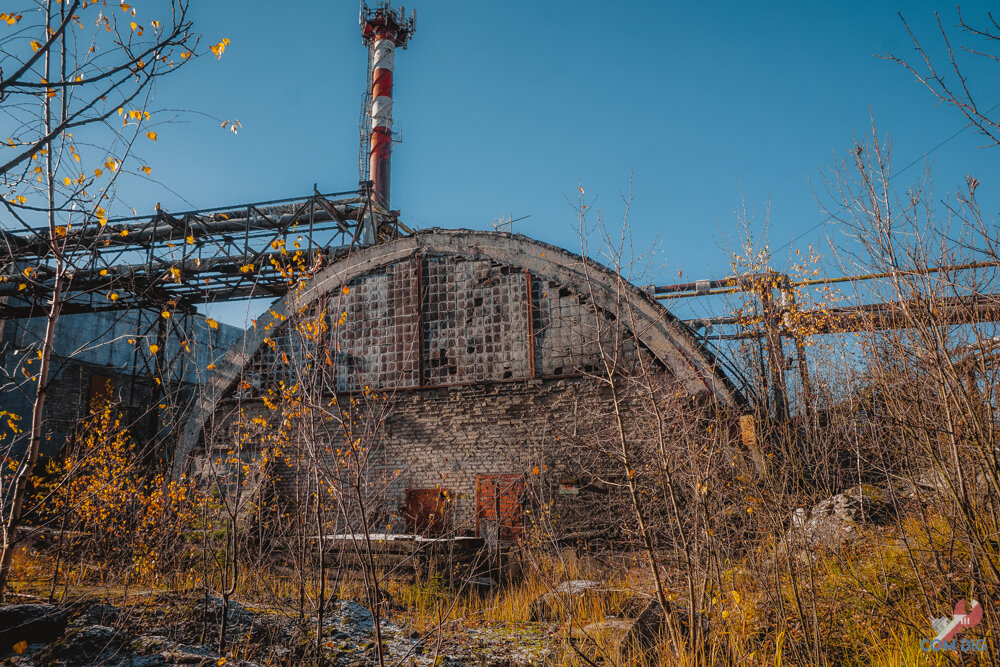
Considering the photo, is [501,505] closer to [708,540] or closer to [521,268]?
[521,268]

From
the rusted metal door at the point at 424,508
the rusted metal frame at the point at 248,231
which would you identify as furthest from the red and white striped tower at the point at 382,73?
the rusted metal door at the point at 424,508

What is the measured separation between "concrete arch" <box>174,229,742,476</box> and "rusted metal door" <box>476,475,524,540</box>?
3476 mm

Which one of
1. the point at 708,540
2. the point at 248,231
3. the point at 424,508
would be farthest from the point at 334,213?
the point at 708,540

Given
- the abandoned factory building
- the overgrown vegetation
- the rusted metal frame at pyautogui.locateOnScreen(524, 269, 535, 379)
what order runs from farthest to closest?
the rusted metal frame at pyautogui.locateOnScreen(524, 269, 535, 379)
the abandoned factory building
the overgrown vegetation

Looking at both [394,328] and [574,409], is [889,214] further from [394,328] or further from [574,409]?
[394,328]

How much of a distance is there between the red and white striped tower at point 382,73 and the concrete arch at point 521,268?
9786 millimetres

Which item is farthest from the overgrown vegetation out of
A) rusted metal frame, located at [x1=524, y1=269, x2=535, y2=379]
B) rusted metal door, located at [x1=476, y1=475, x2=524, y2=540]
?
rusted metal frame, located at [x1=524, y1=269, x2=535, y2=379]

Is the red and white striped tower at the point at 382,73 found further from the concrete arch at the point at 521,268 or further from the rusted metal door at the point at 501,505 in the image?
Result: the rusted metal door at the point at 501,505

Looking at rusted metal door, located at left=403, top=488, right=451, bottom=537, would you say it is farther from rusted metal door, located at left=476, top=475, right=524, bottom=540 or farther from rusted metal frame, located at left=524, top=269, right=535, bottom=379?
rusted metal frame, located at left=524, top=269, right=535, bottom=379

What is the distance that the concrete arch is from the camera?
1078cm

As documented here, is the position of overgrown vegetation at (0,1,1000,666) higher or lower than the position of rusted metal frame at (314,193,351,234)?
lower

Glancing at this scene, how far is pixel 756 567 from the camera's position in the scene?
5.21 m

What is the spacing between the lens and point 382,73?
26.7 metres

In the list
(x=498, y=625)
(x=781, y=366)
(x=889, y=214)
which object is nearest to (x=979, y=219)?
(x=889, y=214)
